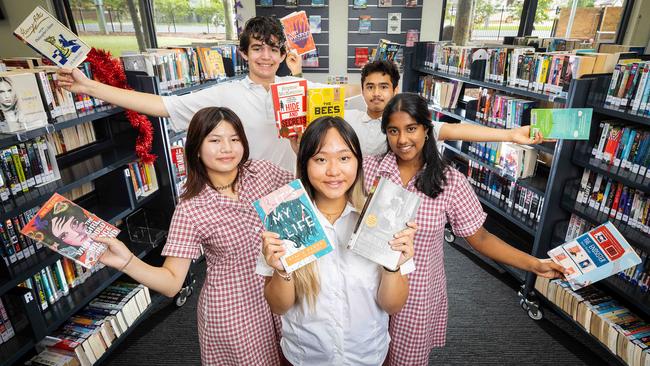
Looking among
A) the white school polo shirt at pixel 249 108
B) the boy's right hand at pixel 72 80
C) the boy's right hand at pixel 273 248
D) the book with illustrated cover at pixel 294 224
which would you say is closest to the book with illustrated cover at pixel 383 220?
the book with illustrated cover at pixel 294 224

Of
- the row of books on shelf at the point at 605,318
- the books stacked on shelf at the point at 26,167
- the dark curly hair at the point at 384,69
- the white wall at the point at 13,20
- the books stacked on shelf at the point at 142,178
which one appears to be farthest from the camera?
the white wall at the point at 13,20

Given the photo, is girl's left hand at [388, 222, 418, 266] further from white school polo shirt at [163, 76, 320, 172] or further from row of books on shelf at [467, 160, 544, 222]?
row of books on shelf at [467, 160, 544, 222]

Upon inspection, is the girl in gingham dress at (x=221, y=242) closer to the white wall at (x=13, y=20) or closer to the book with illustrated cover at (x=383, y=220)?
the book with illustrated cover at (x=383, y=220)

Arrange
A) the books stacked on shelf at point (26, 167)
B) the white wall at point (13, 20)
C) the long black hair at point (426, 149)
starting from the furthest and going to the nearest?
the white wall at point (13, 20) → the books stacked on shelf at point (26, 167) → the long black hair at point (426, 149)

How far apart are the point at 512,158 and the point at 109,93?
3.06 metres

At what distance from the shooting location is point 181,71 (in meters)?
3.51

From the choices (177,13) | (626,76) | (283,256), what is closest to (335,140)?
(283,256)

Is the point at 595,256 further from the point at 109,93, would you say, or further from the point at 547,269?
the point at 109,93

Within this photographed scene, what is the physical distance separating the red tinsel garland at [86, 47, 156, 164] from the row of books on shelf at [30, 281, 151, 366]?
1.04 metres

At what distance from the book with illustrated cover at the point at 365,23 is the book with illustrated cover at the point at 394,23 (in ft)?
1.05

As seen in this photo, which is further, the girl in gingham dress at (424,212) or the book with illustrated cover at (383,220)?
the girl in gingham dress at (424,212)

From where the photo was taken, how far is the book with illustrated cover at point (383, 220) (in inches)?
45.5

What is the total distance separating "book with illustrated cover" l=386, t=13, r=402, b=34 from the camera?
248 inches

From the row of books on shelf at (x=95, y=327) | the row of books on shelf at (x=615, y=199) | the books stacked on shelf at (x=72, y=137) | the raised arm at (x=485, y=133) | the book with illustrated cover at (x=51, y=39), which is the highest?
the book with illustrated cover at (x=51, y=39)
